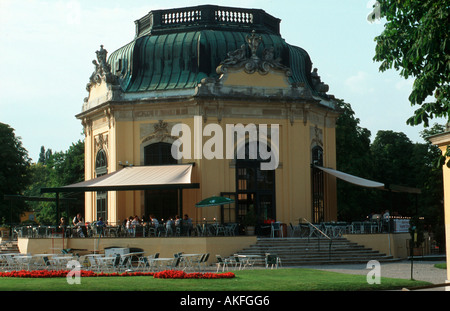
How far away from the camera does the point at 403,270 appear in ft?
81.9

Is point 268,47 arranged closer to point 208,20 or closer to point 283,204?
point 208,20

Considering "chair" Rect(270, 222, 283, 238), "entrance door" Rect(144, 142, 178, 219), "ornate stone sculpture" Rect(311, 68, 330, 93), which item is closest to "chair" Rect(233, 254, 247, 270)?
"chair" Rect(270, 222, 283, 238)

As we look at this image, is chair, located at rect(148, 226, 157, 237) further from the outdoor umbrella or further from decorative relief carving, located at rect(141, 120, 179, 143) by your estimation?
decorative relief carving, located at rect(141, 120, 179, 143)

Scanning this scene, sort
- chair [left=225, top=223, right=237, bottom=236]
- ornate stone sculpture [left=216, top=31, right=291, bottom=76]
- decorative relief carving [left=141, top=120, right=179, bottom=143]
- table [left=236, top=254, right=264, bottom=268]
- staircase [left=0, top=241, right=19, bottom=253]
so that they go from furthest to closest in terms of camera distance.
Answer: decorative relief carving [left=141, top=120, right=179, bottom=143] → ornate stone sculpture [left=216, top=31, right=291, bottom=76] → staircase [left=0, top=241, right=19, bottom=253] → chair [left=225, top=223, right=237, bottom=236] → table [left=236, top=254, right=264, bottom=268]

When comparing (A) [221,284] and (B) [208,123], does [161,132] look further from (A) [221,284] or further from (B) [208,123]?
(A) [221,284]

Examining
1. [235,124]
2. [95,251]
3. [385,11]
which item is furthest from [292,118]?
[385,11]

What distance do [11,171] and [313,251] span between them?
23.8 meters

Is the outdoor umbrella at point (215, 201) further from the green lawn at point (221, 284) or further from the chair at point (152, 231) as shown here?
the green lawn at point (221, 284)

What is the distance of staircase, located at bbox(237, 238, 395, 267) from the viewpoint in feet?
93.4

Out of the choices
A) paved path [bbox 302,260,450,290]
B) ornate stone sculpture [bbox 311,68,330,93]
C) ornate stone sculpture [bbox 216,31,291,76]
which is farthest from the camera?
ornate stone sculpture [bbox 311,68,330,93]

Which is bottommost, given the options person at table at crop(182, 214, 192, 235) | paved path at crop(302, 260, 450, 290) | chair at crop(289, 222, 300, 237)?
paved path at crop(302, 260, 450, 290)

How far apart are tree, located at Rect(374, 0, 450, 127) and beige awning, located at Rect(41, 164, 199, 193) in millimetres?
16852
